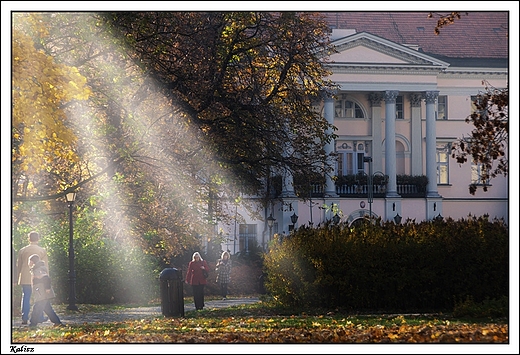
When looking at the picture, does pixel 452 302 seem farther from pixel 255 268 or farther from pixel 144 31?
pixel 255 268

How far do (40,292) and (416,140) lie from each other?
48642mm

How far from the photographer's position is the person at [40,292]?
17.5 m

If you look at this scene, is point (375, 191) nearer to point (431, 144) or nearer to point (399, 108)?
point (431, 144)

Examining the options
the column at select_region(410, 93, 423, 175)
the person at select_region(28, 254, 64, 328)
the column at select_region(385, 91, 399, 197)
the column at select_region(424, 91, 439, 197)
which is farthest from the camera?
the column at select_region(410, 93, 423, 175)

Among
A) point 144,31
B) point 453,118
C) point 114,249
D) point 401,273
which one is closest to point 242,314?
point 401,273

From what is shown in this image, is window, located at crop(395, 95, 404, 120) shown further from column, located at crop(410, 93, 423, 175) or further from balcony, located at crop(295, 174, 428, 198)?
balcony, located at crop(295, 174, 428, 198)

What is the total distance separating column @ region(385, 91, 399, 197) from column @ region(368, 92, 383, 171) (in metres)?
0.56

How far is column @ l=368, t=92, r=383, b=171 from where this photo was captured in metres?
61.8

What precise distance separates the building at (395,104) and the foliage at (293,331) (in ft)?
137

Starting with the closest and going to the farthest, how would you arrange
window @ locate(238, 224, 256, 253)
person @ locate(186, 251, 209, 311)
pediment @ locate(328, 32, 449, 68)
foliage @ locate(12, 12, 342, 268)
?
1. foliage @ locate(12, 12, 342, 268)
2. person @ locate(186, 251, 209, 311)
3. window @ locate(238, 224, 256, 253)
4. pediment @ locate(328, 32, 449, 68)

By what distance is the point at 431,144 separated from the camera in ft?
203

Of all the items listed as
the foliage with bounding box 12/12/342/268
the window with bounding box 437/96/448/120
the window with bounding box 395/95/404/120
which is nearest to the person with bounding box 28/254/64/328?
the foliage with bounding box 12/12/342/268

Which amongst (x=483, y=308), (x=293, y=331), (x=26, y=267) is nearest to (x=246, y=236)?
(x=26, y=267)

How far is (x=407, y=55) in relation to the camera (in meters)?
60.4
